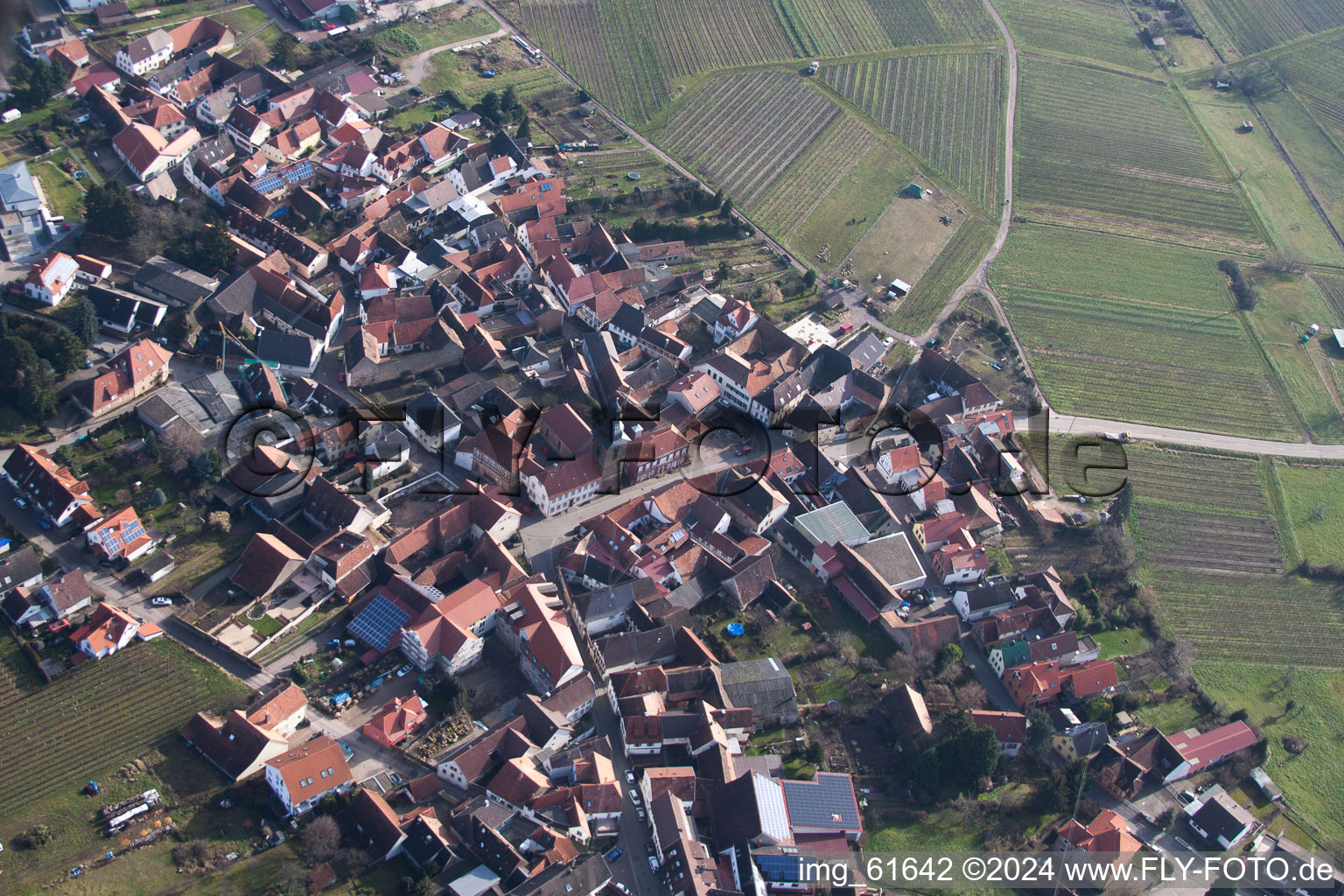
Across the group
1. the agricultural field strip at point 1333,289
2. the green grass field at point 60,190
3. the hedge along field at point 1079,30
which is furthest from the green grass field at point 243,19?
the agricultural field strip at point 1333,289

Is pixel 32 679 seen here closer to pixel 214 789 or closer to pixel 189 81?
pixel 214 789

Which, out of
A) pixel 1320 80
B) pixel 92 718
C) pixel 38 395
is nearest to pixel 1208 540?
pixel 92 718

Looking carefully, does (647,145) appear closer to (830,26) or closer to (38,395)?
(830,26)

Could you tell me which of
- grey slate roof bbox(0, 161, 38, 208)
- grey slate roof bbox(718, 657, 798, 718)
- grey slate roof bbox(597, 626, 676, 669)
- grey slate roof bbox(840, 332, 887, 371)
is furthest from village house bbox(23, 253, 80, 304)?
grey slate roof bbox(840, 332, 887, 371)

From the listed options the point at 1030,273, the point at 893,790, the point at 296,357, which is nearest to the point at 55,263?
the point at 296,357

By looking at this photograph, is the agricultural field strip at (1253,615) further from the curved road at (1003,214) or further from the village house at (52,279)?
the village house at (52,279)

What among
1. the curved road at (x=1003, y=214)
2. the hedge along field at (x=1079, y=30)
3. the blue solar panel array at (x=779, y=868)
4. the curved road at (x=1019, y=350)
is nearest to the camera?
the blue solar panel array at (x=779, y=868)
